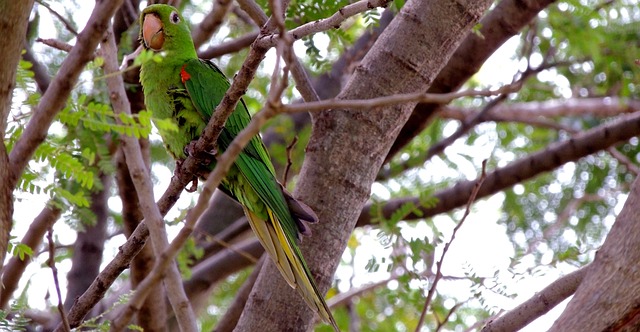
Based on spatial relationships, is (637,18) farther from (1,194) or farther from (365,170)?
(1,194)

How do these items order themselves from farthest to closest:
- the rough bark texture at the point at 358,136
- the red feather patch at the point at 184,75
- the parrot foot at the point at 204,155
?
1. the red feather patch at the point at 184,75
2. the rough bark texture at the point at 358,136
3. the parrot foot at the point at 204,155

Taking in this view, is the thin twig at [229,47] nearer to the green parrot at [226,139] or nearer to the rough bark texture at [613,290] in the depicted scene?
the green parrot at [226,139]

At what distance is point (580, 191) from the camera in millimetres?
5855

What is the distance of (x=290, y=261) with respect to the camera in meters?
2.82

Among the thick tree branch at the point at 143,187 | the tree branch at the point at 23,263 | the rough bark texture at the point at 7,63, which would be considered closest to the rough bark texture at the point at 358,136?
the thick tree branch at the point at 143,187

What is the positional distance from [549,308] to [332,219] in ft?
3.08

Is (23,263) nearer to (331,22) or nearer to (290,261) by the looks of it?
(290,261)

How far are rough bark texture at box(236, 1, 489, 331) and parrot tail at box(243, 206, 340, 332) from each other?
0.28 ft

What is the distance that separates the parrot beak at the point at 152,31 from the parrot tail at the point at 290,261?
0.99 meters

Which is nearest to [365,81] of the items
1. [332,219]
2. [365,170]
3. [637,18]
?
[365,170]

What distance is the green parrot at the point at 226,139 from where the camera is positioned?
2.83 metres

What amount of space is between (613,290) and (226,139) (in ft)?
5.89

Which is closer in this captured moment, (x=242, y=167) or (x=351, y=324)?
(x=242, y=167)

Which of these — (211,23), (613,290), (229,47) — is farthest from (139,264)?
(613,290)
